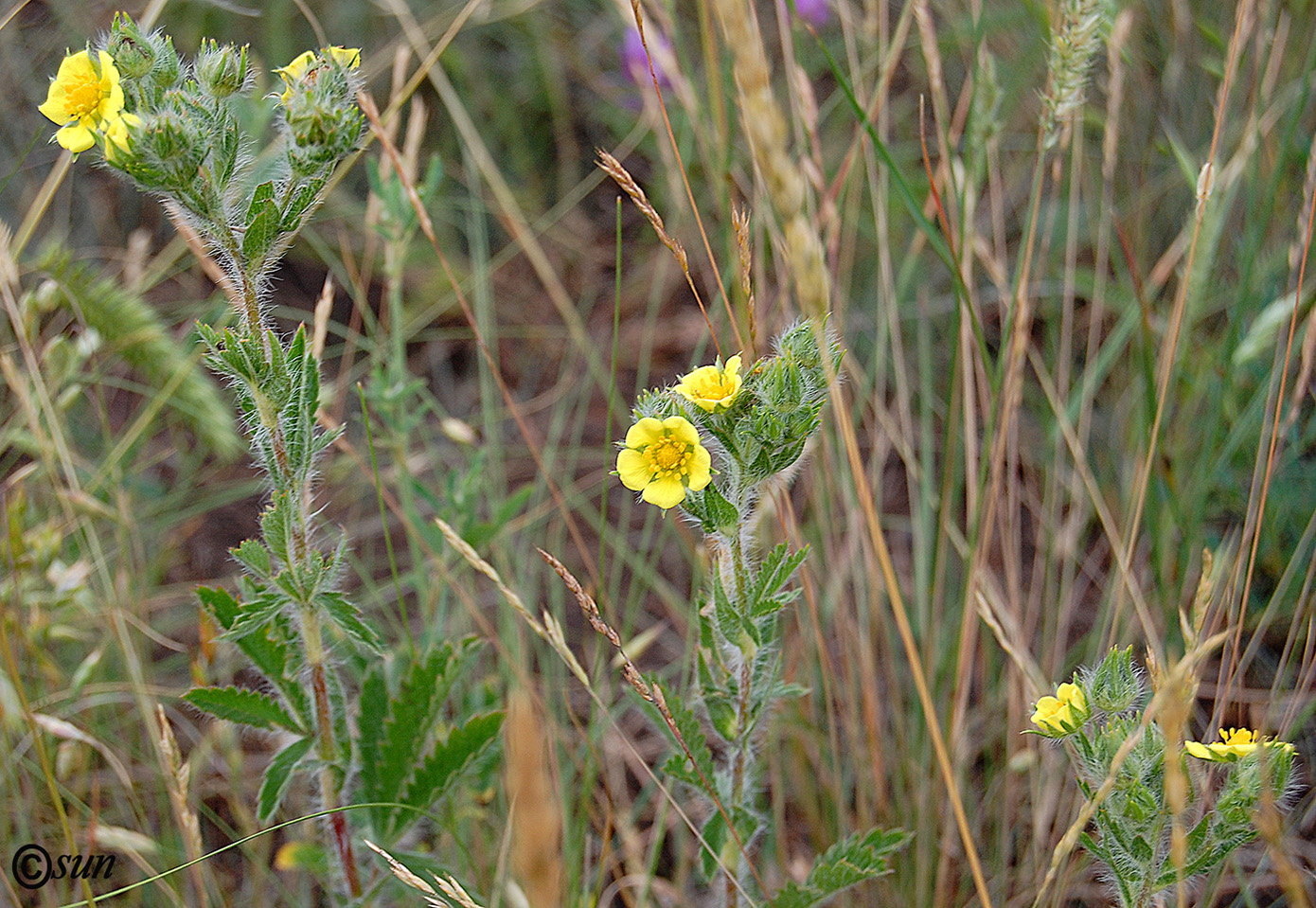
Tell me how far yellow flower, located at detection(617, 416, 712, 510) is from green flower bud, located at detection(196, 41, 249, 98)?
0.65 meters

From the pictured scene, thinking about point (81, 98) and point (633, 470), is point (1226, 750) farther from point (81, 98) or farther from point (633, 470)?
point (81, 98)

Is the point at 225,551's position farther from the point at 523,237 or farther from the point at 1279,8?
the point at 1279,8

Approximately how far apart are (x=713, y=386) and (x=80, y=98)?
834 mm

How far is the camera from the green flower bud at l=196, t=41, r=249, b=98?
1.18 meters

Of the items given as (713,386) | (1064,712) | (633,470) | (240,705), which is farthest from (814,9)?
(240,705)

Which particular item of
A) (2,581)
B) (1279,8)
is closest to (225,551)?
(2,581)

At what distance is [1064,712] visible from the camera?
1126 mm

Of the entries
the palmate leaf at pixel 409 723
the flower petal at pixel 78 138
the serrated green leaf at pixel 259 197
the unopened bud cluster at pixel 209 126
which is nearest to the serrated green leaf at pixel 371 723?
the palmate leaf at pixel 409 723

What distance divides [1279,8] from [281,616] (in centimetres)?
238

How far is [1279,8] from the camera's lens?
2182 mm

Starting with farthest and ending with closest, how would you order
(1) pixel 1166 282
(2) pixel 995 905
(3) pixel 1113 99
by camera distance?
(1) pixel 1166 282
(3) pixel 1113 99
(2) pixel 995 905

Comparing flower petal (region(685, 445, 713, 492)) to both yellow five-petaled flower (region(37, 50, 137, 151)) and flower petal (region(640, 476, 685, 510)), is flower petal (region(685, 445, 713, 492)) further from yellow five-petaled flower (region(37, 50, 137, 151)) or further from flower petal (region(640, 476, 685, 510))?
yellow five-petaled flower (region(37, 50, 137, 151))

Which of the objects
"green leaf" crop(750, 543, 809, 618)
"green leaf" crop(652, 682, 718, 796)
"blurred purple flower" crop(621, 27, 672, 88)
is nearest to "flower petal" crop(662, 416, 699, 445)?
"green leaf" crop(750, 543, 809, 618)

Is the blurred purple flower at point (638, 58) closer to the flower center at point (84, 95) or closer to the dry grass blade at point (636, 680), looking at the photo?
the flower center at point (84, 95)
